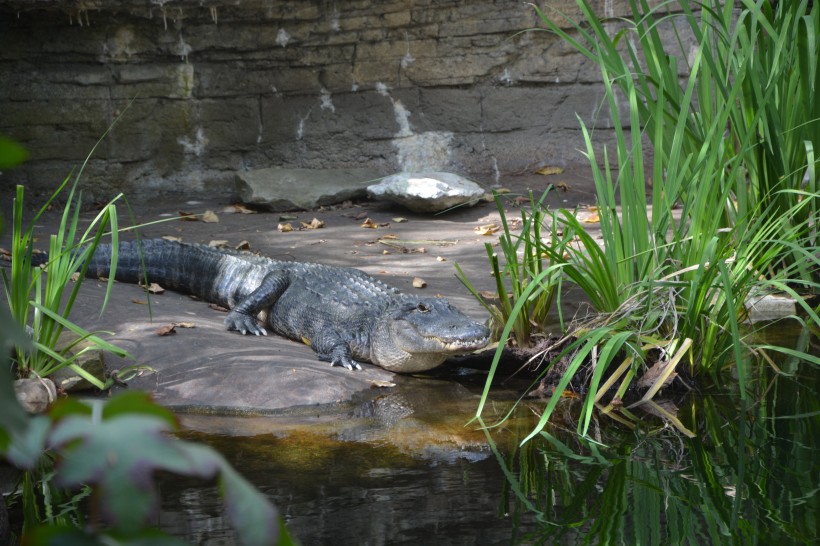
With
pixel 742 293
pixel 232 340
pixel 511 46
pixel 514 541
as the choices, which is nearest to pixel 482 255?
pixel 232 340

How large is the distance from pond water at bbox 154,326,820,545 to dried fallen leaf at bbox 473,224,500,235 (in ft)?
11.5

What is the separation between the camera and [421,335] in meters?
4.16

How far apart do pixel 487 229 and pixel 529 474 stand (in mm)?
4491

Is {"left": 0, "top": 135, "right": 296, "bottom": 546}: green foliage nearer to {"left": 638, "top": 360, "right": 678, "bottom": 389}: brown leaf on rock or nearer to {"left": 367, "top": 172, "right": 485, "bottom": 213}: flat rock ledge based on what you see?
{"left": 638, "top": 360, "right": 678, "bottom": 389}: brown leaf on rock

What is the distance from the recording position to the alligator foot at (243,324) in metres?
4.71

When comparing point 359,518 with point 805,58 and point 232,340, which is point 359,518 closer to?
point 232,340

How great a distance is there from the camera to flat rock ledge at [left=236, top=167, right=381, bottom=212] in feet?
26.7

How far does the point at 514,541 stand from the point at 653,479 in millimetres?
611

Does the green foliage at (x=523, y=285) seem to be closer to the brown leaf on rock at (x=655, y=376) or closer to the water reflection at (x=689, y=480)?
the brown leaf on rock at (x=655, y=376)

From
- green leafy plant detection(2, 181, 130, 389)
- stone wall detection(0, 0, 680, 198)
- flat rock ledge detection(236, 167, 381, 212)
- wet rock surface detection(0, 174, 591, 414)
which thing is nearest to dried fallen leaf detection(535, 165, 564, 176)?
stone wall detection(0, 0, 680, 198)

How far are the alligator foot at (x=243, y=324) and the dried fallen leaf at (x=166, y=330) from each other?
0.46 m

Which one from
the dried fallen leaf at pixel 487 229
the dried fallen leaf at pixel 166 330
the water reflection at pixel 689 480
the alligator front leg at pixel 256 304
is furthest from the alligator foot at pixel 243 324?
the dried fallen leaf at pixel 487 229

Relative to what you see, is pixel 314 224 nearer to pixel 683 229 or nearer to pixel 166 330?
pixel 166 330

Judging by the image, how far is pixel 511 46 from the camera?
8969 millimetres
